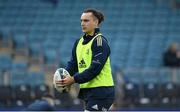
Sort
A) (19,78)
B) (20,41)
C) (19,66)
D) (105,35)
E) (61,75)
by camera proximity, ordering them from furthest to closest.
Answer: (105,35), (20,41), (19,66), (19,78), (61,75)

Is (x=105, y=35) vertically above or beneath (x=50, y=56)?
above

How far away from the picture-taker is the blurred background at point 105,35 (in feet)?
48.3

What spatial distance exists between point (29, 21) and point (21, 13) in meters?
0.48

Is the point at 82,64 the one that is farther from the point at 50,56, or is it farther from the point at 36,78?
the point at 50,56

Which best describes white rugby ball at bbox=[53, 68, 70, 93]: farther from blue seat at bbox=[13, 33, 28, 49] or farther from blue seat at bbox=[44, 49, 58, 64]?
blue seat at bbox=[13, 33, 28, 49]

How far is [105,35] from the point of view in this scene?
17984mm

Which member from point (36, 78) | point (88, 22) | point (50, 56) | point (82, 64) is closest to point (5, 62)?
point (50, 56)

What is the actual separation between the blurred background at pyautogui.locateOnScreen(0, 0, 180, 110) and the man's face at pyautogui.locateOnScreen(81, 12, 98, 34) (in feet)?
24.9

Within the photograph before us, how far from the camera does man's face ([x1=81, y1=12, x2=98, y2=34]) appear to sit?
6234 millimetres

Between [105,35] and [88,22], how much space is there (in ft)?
38.5

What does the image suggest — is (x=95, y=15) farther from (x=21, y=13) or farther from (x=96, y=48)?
(x=21, y=13)

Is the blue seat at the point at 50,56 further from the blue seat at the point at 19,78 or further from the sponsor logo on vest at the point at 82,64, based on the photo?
Answer: the sponsor logo on vest at the point at 82,64

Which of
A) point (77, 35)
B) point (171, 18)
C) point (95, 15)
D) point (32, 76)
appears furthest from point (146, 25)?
point (95, 15)

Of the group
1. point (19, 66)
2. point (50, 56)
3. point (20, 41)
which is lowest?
point (19, 66)
